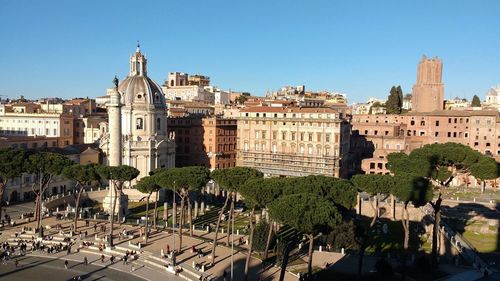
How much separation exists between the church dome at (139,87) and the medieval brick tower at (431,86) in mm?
51965

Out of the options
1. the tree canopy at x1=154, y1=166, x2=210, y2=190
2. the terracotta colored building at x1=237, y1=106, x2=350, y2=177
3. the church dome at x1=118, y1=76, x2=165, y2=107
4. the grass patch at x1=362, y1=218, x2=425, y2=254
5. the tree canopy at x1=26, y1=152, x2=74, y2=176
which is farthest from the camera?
the church dome at x1=118, y1=76, x2=165, y2=107

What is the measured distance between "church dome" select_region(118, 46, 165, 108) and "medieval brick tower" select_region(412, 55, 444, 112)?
52.0 metres

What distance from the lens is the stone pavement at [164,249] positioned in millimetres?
34406

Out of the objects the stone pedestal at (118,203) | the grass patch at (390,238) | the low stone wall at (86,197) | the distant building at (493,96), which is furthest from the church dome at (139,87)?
the distant building at (493,96)

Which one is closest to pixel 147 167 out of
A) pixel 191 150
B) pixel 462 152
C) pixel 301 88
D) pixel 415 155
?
pixel 191 150

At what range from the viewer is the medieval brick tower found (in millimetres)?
96438

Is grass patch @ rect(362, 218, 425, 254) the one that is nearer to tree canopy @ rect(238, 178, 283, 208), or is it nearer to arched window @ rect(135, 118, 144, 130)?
tree canopy @ rect(238, 178, 283, 208)

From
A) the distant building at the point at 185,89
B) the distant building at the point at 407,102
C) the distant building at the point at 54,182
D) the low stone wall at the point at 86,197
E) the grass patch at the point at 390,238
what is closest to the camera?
the grass patch at the point at 390,238

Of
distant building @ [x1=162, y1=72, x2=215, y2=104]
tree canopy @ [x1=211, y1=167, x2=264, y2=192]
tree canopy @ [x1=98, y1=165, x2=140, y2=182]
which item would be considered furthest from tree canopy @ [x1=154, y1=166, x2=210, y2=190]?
distant building @ [x1=162, y1=72, x2=215, y2=104]

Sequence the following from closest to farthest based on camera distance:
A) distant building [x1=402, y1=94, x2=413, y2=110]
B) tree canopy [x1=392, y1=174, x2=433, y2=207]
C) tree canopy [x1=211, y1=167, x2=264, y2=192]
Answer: tree canopy [x1=392, y1=174, x2=433, y2=207] < tree canopy [x1=211, y1=167, x2=264, y2=192] < distant building [x1=402, y1=94, x2=413, y2=110]

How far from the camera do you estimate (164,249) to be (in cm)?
3938

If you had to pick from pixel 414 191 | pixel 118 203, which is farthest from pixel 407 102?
pixel 414 191

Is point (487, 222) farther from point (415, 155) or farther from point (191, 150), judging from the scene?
point (191, 150)

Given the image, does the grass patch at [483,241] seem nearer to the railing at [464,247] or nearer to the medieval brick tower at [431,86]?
the railing at [464,247]
